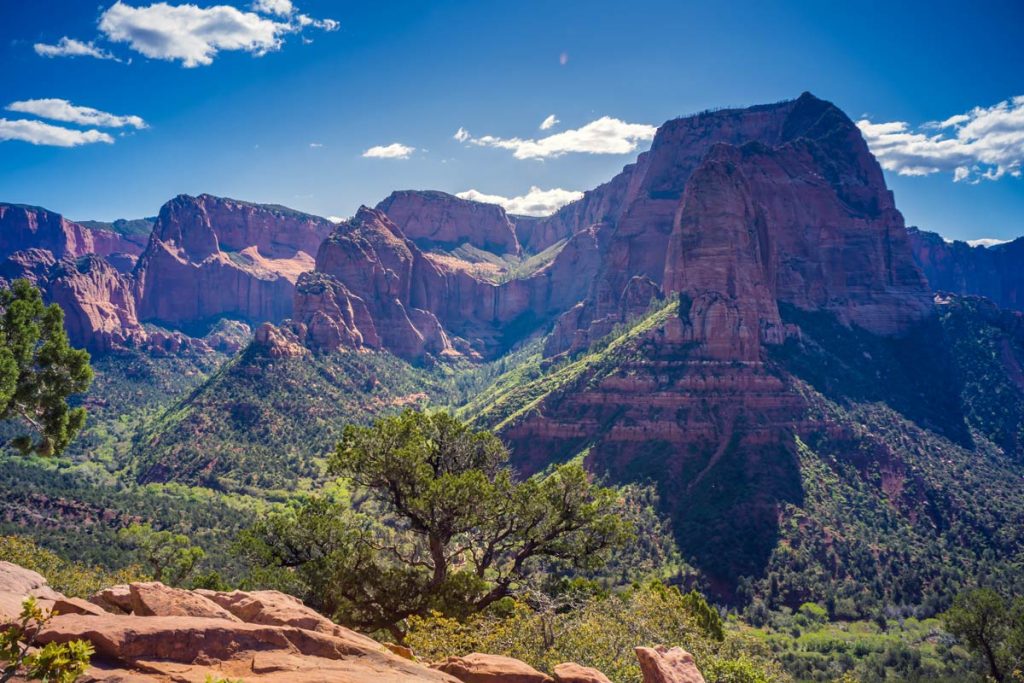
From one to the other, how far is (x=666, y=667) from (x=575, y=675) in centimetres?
244

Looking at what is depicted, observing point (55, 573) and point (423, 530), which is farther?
point (55, 573)

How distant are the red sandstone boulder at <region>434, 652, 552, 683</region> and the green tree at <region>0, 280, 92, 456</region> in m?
21.3

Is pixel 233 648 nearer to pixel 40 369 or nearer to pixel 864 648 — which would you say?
pixel 40 369

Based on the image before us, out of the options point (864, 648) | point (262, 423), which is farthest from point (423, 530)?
point (262, 423)

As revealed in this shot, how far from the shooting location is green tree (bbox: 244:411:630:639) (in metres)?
28.3

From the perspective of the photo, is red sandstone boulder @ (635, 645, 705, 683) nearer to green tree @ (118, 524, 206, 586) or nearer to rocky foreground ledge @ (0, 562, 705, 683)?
rocky foreground ledge @ (0, 562, 705, 683)

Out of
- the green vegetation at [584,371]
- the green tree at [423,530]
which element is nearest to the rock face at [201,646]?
the green tree at [423,530]

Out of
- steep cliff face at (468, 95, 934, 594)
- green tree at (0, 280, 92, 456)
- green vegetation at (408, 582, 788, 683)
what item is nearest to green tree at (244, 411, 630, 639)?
green vegetation at (408, 582, 788, 683)

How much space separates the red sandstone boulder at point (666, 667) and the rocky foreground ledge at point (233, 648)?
0.03 m

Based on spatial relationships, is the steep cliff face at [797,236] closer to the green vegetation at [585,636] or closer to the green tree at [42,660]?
the green vegetation at [585,636]

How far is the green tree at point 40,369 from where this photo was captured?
26.1 metres

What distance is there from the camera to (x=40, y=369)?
90.6 feet

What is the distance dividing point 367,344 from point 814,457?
142086 millimetres

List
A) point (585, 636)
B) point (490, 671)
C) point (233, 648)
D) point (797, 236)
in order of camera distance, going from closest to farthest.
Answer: point (233, 648)
point (490, 671)
point (585, 636)
point (797, 236)
